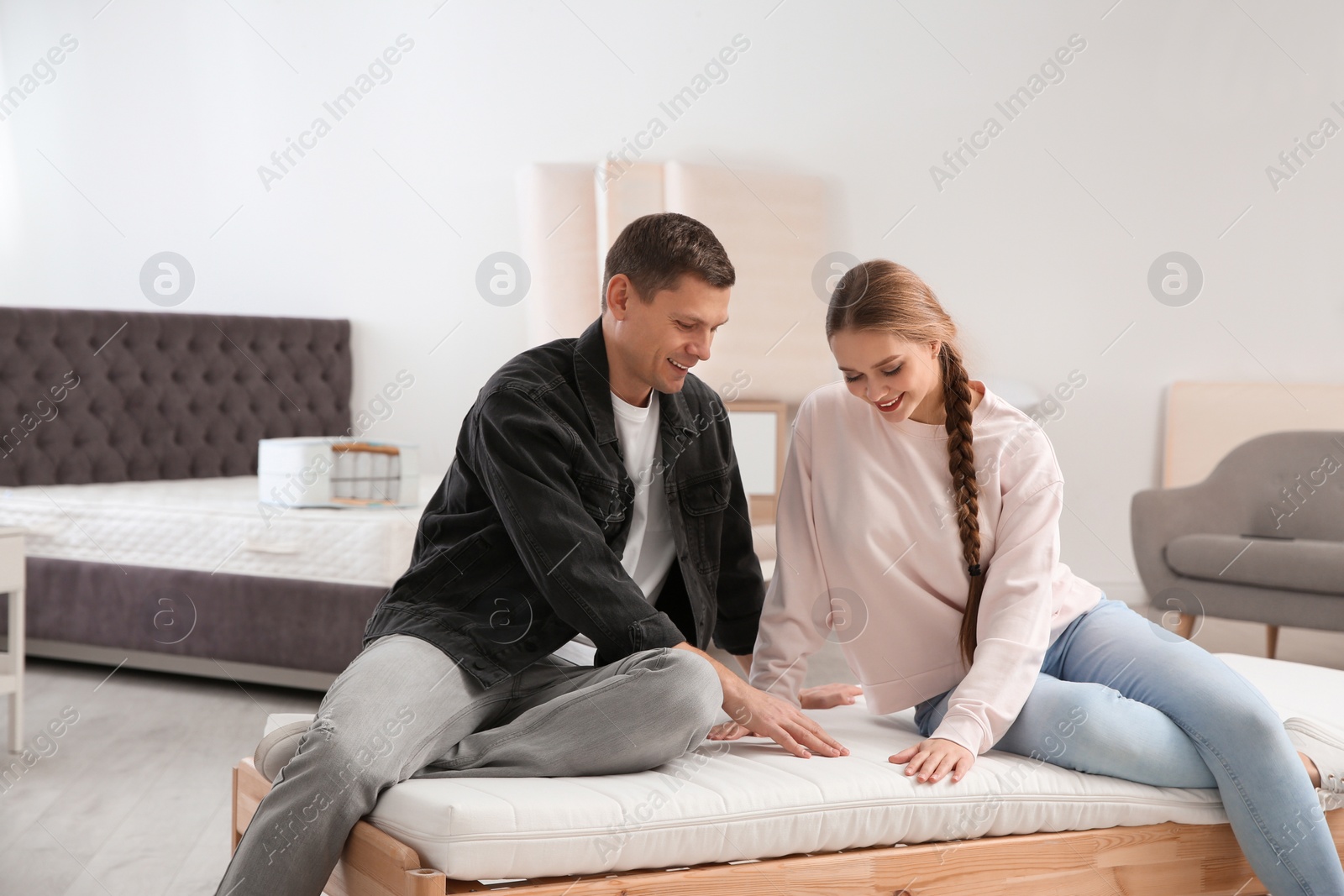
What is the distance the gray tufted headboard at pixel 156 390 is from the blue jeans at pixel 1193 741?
143 inches

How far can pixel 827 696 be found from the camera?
6.36 feet

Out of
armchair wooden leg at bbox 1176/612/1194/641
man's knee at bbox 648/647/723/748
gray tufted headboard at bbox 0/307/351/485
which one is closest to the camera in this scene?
man's knee at bbox 648/647/723/748

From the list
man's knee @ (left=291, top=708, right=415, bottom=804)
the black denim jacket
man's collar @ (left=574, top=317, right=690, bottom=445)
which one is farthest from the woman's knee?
man's knee @ (left=291, top=708, right=415, bottom=804)

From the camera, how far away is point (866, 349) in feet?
5.24

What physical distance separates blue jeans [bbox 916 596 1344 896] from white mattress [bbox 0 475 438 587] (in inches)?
77.6

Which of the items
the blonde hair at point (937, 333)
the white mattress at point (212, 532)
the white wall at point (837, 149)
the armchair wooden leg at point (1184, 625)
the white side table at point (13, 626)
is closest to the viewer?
the blonde hair at point (937, 333)

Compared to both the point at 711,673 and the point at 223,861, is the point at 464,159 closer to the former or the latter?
the point at 223,861

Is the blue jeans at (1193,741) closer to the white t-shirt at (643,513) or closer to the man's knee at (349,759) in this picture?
the white t-shirt at (643,513)

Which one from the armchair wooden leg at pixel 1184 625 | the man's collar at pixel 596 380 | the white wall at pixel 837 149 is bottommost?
the armchair wooden leg at pixel 1184 625

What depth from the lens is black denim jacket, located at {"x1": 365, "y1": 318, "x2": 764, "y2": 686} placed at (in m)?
1.56

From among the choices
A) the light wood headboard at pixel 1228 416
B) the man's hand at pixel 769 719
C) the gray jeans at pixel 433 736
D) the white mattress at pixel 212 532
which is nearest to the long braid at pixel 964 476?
the man's hand at pixel 769 719

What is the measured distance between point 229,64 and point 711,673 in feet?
14.8

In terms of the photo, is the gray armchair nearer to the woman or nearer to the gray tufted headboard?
the woman

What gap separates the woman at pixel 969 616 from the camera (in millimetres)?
1555
